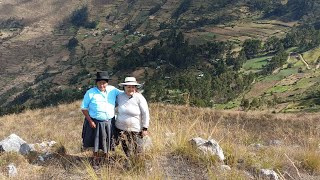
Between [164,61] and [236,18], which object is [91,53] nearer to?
[164,61]

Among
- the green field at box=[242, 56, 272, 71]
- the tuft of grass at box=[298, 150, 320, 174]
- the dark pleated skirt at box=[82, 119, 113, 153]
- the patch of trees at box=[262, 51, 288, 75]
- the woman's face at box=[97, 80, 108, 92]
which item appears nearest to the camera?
the tuft of grass at box=[298, 150, 320, 174]

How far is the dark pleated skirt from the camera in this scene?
274 inches

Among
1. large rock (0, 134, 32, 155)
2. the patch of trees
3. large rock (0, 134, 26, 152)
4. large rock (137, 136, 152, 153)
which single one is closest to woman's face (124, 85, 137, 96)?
large rock (137, 136, 152, 153)

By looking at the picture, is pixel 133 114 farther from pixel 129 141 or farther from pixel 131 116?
pixel 129 141

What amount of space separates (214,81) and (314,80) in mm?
28467

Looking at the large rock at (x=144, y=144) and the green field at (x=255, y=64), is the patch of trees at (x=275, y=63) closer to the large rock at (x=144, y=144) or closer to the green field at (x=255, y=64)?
the green field at (x=255, y=64)

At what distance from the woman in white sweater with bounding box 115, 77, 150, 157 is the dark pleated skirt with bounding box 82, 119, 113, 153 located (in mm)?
264

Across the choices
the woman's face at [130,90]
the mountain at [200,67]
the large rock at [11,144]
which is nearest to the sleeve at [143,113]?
the woman's face at [130,90]

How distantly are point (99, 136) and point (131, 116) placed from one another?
78 centimetres

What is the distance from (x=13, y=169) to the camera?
6676 mm

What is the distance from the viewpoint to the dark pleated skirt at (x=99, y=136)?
6953mm

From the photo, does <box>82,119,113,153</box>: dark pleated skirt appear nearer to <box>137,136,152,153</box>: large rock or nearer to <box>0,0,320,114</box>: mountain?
<box>137,136,152,153</box>: large rock

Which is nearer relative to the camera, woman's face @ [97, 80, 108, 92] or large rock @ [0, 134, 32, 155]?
woman's face @ [97, 80, 108, 92]

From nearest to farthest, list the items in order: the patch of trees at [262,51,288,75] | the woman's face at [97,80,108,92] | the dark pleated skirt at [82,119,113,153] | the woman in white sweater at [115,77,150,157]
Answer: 1. the woman in white sweater at [115,77,150,157]
2. the dark pleated skirt at [82,119,113,153]
3. the woman's face at [97,80,108,92]
4. the patch of trees at [262,51,288,75]
